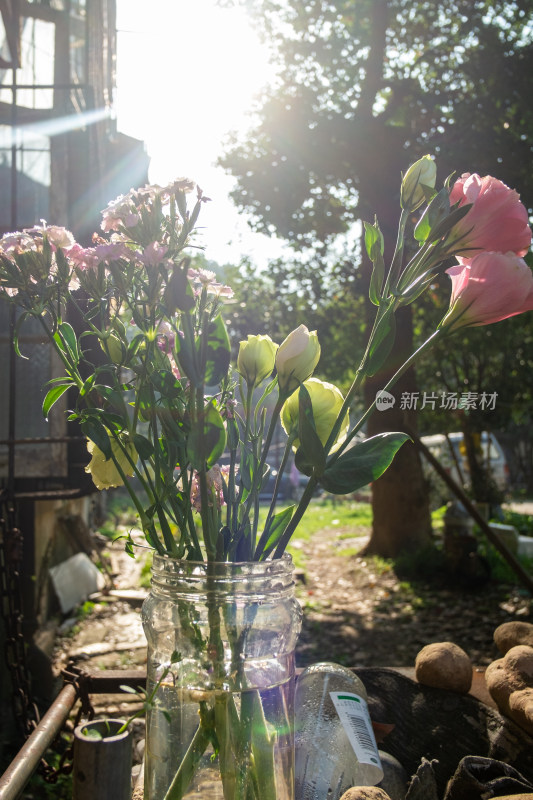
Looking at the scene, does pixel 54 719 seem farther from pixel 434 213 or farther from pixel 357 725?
pixel 434 213

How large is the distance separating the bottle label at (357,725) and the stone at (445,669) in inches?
12.7

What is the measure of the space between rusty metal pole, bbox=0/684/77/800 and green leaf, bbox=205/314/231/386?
0.56 m

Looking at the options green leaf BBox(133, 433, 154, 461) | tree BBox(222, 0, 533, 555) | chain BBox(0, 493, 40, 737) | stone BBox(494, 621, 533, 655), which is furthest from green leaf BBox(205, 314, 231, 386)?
tree BBox(222, 0, 533, 555)

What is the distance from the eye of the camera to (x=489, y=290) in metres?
0.79

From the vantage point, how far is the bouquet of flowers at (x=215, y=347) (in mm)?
785

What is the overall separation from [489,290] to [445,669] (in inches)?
34.8

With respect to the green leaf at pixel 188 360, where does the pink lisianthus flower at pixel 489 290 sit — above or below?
above

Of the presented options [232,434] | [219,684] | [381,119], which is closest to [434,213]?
[232,434]

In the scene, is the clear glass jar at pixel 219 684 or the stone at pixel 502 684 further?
the stone at pixel 502 684

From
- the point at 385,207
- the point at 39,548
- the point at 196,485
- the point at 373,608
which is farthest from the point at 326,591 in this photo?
the point at 196,485

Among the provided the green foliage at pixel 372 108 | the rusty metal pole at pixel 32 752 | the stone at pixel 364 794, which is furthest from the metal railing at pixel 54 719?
the green foliage at pixel 372 108

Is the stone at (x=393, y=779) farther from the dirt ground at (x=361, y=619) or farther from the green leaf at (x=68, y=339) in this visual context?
the dirt ground at (x=361, y=619)

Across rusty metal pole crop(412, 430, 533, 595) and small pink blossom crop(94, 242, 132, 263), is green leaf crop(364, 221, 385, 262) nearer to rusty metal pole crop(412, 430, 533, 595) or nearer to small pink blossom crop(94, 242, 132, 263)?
small pink blossom crop(94, 242, 132, 263)

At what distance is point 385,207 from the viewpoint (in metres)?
6.80
